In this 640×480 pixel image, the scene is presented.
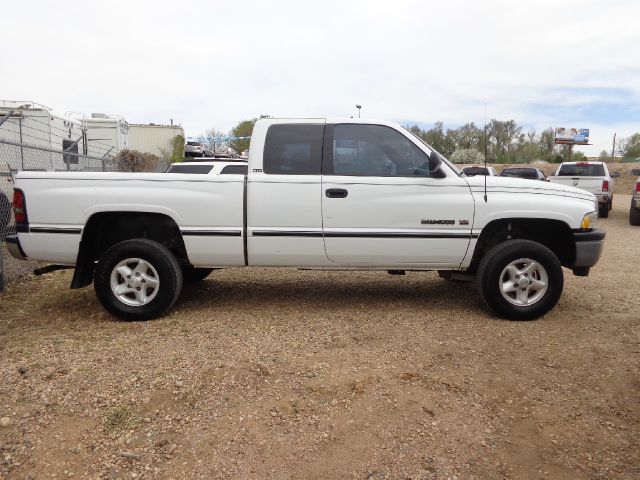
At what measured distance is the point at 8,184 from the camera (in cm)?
845

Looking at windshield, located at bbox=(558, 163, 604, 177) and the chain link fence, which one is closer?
the chain link fence

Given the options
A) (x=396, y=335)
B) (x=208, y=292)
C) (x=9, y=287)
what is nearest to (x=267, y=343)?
(x=396, y=335)

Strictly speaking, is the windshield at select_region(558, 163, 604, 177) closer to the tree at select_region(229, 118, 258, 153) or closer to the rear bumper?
the rear bumper

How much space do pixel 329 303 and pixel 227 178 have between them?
1.69m

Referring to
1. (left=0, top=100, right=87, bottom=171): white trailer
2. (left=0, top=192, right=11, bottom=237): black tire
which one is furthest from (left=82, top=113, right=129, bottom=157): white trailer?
(left=0, top=192, right=11, bottom=237): black tire

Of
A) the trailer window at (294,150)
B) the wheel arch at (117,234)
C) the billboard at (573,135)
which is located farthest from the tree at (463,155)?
the billboard at (573,135)

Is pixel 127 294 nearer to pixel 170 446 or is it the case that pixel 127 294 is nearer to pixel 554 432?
pixel 170 446

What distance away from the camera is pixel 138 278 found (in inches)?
193

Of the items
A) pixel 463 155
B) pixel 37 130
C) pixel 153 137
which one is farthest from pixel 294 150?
pixel 153 137

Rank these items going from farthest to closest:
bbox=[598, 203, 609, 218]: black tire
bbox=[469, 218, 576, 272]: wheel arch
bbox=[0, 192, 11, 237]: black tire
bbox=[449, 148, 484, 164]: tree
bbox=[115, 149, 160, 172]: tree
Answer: bbox=[115, 149, 160, 172]: tree, bbox=[598, 203, 609, 218]: black tire, bbox=[449, 148, 484, 164]: tree, bbox=[0, 192, 11, 237]: black tire, bbox=[469, 218, 576, 272]: wheel arch

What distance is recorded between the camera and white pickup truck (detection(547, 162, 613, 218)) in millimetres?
15797

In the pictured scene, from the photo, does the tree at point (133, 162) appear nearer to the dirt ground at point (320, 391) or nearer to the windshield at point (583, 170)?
the dirt ground at point (320, 391)

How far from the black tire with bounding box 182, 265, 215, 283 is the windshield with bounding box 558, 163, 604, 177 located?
13.6 meters

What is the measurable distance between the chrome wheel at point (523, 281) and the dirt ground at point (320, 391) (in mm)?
241
